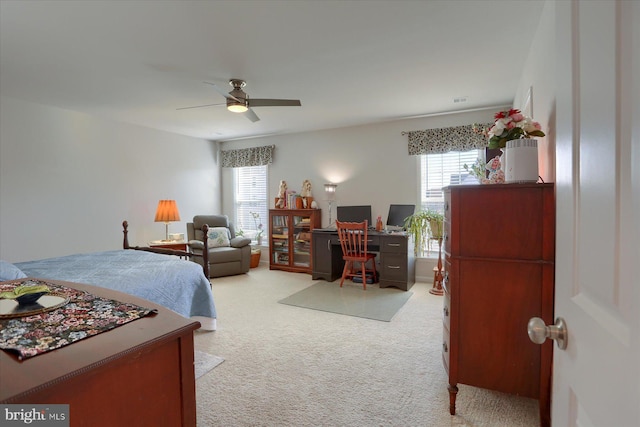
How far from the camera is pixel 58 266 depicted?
2.55 metres

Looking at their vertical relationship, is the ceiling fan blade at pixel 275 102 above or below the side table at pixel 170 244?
above

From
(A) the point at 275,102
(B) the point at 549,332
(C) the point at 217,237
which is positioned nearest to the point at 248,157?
(C) the point at 217,237

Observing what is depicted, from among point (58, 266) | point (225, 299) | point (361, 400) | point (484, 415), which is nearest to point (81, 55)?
point (58, 266)

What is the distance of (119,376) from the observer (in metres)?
0.81

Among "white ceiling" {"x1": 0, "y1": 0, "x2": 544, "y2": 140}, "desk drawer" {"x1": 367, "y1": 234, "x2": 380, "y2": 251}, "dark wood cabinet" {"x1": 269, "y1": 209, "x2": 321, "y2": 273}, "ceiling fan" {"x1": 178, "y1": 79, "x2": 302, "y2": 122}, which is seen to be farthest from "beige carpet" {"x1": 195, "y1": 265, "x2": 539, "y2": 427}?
"white ceiling" {"x1": 0, "y1": 0, "x2": 544, "y2": 140}

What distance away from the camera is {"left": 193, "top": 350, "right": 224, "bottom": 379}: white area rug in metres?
2.25

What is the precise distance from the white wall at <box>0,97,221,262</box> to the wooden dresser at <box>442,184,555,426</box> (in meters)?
4.76

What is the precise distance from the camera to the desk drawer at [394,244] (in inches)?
167

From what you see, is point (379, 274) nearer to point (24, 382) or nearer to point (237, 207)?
point (237, 207)

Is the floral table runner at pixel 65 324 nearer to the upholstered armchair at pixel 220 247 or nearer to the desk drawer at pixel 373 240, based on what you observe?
the desk drawer at pixel 373 240

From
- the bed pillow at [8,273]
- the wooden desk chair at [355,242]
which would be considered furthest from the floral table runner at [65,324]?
the wooden desk chair at [355,242]

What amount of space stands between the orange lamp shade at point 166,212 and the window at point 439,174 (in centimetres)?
381

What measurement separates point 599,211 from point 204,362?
2538 millimetres

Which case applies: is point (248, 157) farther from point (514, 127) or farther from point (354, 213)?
point (514, 127)
